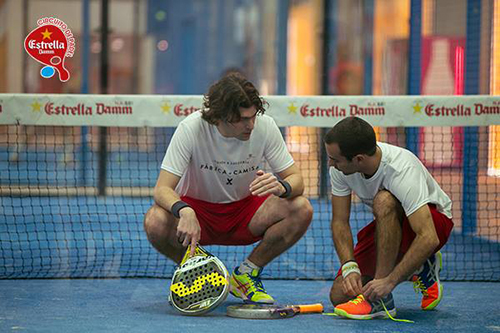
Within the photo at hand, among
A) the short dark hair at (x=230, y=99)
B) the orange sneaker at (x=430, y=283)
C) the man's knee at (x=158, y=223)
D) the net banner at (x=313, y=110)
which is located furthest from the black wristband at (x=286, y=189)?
the net banner at (x=313, y=110)

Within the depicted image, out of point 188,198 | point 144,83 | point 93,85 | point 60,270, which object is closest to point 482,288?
point 188,198

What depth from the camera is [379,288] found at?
3.97m

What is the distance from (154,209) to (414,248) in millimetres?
1361

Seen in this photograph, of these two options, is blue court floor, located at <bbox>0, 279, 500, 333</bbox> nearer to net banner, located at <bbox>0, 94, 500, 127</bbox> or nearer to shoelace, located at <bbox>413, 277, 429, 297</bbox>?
shoelace, located at <bbox>413, 277, 429, 297</bbox>

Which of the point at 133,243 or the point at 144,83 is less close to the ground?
the point at 144,83

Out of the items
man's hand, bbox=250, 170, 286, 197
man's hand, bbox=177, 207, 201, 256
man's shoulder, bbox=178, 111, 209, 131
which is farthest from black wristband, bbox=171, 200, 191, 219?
man's shoulder, bbox=178, 111, 209, 131

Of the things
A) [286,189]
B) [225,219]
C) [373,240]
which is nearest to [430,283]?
[373,240]

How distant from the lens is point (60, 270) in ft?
17.8

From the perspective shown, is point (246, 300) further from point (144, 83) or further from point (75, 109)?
point (144, 83)

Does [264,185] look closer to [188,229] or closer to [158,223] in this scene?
[188,229]

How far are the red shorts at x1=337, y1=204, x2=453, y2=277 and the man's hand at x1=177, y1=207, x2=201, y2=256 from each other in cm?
77

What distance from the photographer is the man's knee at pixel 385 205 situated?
4.07 meters

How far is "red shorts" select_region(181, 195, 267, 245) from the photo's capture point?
15.2ft

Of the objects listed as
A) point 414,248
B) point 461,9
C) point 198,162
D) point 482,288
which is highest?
point 461,9
